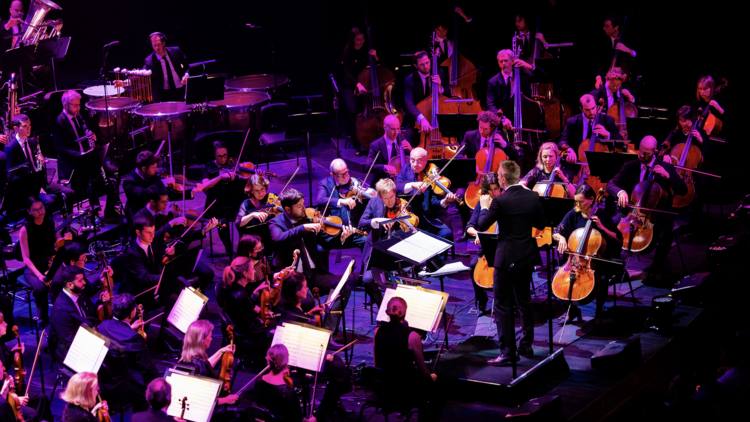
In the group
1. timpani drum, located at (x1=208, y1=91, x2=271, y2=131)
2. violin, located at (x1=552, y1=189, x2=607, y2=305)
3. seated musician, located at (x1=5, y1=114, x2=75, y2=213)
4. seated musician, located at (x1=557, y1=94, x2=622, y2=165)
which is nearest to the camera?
violin, located at (x1=552, y1=189, x2=607, y2=305)

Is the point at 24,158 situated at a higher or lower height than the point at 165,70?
lower

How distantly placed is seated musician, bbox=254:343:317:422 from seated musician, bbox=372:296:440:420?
2.00ft

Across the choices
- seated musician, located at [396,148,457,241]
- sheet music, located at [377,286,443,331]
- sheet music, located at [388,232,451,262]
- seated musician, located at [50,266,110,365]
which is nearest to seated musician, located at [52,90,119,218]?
seated musician, located at [50,266,110,365]

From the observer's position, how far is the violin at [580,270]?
6.22m

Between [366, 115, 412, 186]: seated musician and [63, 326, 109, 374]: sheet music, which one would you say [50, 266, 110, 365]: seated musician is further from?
[366, 115, 412, 186]: seated musician

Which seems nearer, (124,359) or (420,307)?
(124,359)

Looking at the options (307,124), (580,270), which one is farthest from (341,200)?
(580,270)

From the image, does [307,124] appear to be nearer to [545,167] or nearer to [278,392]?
[545,167]

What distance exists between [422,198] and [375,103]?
8.71ft

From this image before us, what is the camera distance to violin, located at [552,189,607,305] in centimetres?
622

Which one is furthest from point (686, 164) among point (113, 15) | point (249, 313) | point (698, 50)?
point (113, 15)

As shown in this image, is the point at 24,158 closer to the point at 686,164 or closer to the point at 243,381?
the point at 243,381

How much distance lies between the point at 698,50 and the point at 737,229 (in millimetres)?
2843

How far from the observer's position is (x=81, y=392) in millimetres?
4355
